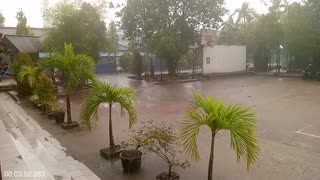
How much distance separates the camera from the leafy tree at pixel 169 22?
2284 centimetres

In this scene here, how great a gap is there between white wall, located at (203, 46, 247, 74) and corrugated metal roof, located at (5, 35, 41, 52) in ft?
49.0

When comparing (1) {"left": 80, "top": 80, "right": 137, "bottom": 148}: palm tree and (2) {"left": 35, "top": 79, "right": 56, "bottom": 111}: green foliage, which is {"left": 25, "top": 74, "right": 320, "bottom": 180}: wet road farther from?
(1) {"left": 80, "top": 80, "right": 137, "bottom": 148}: palm tree

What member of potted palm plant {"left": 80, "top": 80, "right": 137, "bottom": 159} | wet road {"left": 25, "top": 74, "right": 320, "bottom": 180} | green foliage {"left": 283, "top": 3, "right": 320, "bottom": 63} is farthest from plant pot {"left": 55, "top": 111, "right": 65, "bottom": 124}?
green foliage {"left": 283, "top": 3, "right": 320, "bottom": 63}

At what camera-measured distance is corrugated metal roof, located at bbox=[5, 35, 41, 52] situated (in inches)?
923

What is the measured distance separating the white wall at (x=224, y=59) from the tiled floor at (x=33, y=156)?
64.3 feet

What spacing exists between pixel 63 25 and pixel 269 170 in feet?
55.1

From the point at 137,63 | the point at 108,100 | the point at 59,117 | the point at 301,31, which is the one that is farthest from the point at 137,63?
the point at 108,100

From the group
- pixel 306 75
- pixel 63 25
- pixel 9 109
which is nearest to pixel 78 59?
pixel 9 109

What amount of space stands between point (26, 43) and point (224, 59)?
1833 centimetres

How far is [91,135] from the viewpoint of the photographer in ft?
28.3

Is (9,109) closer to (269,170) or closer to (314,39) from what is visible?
(269,170)

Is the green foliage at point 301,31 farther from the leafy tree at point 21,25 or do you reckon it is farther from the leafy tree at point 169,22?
the leafy tree at point 21,25

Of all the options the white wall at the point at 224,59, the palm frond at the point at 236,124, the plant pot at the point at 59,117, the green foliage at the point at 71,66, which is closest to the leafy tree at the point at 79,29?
the plant pot at the point at 59,117

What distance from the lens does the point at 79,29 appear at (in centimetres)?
1908
